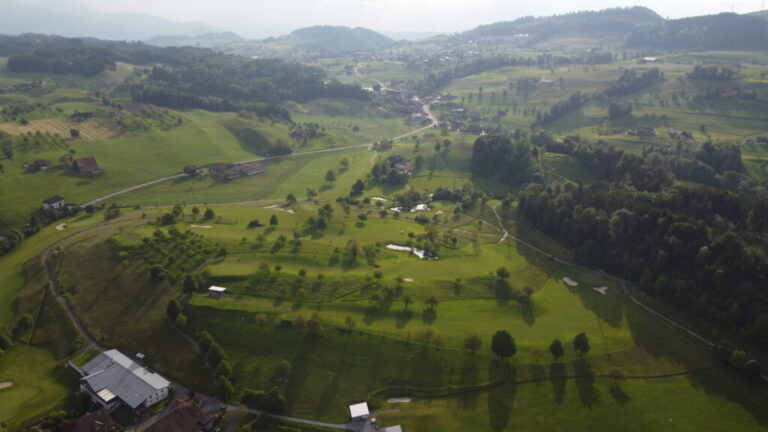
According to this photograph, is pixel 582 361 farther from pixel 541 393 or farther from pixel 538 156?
pixel 538 156

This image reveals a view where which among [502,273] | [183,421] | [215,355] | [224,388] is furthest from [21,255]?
[502,273]

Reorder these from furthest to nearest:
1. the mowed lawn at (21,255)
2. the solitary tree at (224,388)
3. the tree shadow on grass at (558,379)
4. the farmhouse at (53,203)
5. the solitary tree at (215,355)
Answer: the farmhouse at (53,203) → the mowed lawn at (21,255) → the solitary tree at (215,355) → the tree shadow on grass at (558,379) → the solitary tree at (224,388)

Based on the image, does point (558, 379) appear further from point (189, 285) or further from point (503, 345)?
point (189, 285)

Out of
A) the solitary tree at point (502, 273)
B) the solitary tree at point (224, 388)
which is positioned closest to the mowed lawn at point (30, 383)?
the solitary tree at point (224, 388)

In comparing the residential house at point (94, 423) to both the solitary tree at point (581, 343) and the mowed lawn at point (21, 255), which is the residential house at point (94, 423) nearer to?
the mowed lawn at point (21, 255)

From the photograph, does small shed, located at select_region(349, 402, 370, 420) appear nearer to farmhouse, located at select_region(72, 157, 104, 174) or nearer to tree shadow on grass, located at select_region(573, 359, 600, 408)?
tree shadow on grass, located at select_region(573, 359, 600, 408)
